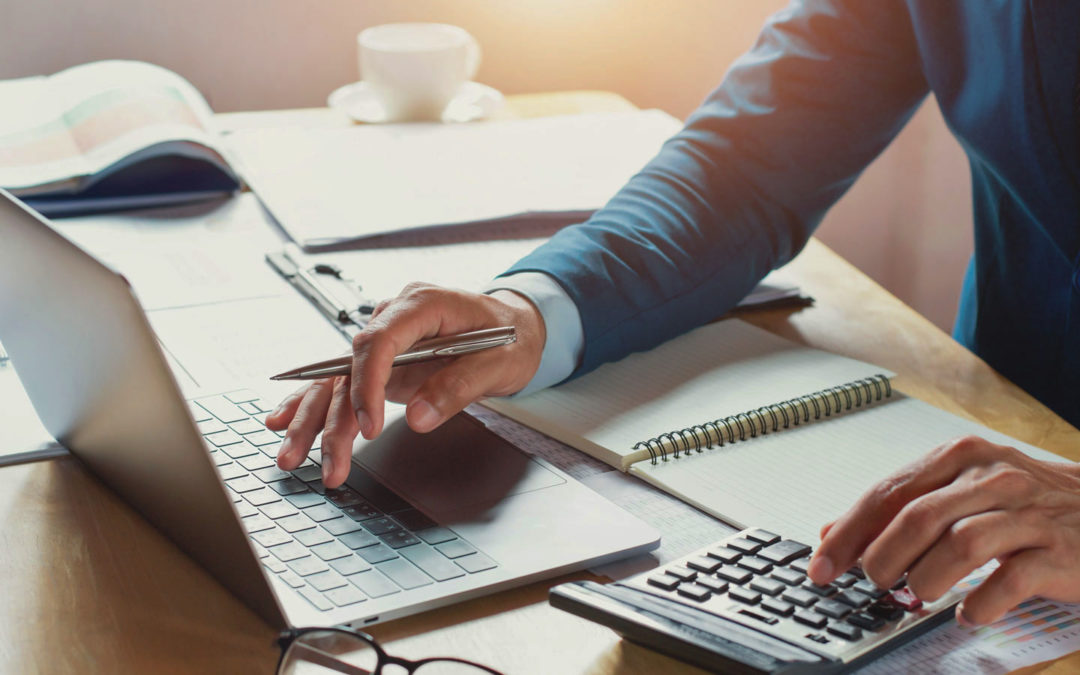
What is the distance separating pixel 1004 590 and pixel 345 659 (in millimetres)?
318

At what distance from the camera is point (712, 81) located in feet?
6.83

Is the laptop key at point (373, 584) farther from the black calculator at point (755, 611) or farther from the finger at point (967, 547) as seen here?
the finger at point (967, 547)

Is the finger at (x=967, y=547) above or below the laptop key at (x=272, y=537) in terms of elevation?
above

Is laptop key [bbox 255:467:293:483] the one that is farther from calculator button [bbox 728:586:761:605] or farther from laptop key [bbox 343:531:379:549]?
calculator button [bbox 728:586:761:605]

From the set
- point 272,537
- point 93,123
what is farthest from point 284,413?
point 93,123

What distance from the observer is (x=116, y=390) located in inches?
22.6

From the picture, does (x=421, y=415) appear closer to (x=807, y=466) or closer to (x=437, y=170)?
(x=807, y=466)

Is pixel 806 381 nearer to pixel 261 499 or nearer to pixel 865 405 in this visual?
pixel 865 405

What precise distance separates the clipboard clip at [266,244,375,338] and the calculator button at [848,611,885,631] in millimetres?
512

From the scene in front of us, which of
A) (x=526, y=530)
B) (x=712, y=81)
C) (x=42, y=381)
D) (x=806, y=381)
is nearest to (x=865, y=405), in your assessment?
(x=806, y=381)

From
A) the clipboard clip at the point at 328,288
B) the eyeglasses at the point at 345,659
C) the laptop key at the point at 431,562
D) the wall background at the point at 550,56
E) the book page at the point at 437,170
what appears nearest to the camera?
the eyeglasses at the point at 345,659

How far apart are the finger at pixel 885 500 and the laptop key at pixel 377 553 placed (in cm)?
22

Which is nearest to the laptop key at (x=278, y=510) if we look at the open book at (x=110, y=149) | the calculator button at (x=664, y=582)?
the calculator button at (x=664, y=582)

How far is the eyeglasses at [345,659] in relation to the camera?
477mm
